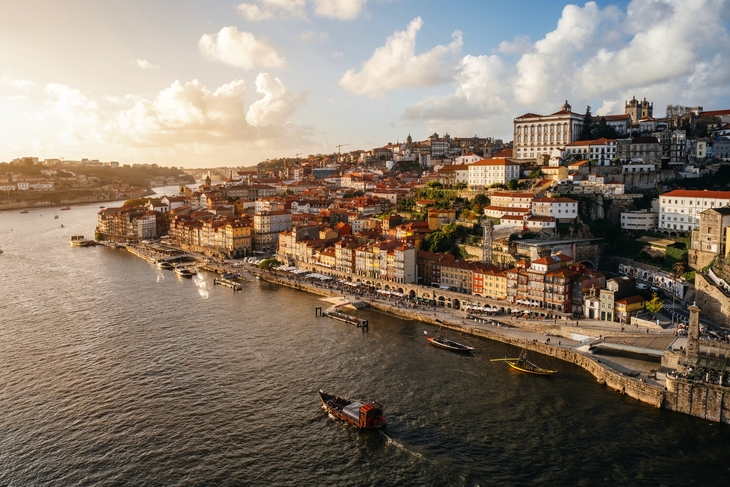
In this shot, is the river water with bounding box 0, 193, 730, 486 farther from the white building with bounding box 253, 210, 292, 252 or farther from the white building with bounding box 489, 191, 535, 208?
the white building with bounding box 253, 210, 292, 252

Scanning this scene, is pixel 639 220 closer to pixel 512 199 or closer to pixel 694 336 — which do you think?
pixel 512 199

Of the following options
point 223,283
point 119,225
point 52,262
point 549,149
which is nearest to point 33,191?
point 119,225

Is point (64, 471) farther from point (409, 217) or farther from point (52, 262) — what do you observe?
point (52, 262)

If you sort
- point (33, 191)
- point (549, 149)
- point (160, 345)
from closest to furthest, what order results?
point (160, 345), point (549, 149), point (33, 191)

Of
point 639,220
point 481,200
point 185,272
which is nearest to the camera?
point 639,220

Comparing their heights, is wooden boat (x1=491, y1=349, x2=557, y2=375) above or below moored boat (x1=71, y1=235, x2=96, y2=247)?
below

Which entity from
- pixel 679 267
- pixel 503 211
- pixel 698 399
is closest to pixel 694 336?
pixel 698 399

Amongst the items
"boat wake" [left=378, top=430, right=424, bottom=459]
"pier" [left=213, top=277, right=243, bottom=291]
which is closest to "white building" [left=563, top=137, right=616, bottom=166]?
"pier" [left=213, top=277, right=243, bottom=291]
